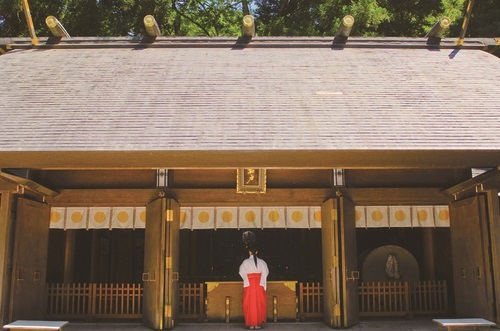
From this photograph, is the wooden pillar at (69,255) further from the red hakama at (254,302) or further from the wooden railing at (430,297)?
the wooden railing at (430,297)

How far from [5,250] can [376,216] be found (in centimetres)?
590

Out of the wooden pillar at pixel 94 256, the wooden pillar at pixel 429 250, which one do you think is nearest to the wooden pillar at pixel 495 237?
the wooden pillar at pixel 429 250

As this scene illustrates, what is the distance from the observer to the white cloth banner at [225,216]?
321 inches

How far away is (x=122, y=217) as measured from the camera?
26.9 feet

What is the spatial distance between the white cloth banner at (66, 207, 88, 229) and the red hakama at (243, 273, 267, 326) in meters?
3.01

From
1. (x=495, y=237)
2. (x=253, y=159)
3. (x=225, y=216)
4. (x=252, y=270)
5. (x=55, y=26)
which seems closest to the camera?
(x=253, y=159)

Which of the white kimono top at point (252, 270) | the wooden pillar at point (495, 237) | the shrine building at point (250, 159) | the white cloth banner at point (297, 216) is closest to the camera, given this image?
the shrine building at point (250, 159)

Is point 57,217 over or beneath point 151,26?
beneath

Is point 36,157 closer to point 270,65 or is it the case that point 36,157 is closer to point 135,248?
point 270,65

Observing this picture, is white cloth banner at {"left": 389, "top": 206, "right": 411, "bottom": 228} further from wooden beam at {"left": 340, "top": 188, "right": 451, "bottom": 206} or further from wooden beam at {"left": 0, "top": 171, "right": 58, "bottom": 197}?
wooden beam at {"left": 0, "top": 171, "right": 58, "bottom": 197}

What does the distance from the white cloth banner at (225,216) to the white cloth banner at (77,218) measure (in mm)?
2277

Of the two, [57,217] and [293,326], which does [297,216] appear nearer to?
[293,326]

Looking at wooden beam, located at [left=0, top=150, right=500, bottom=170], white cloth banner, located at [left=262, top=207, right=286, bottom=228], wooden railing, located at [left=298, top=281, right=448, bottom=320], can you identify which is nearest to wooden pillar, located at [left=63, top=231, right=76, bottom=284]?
wooden beam, located at [left=0, top=150, right=500, bottom=170]

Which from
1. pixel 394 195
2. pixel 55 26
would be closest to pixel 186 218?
pixel 394 195
